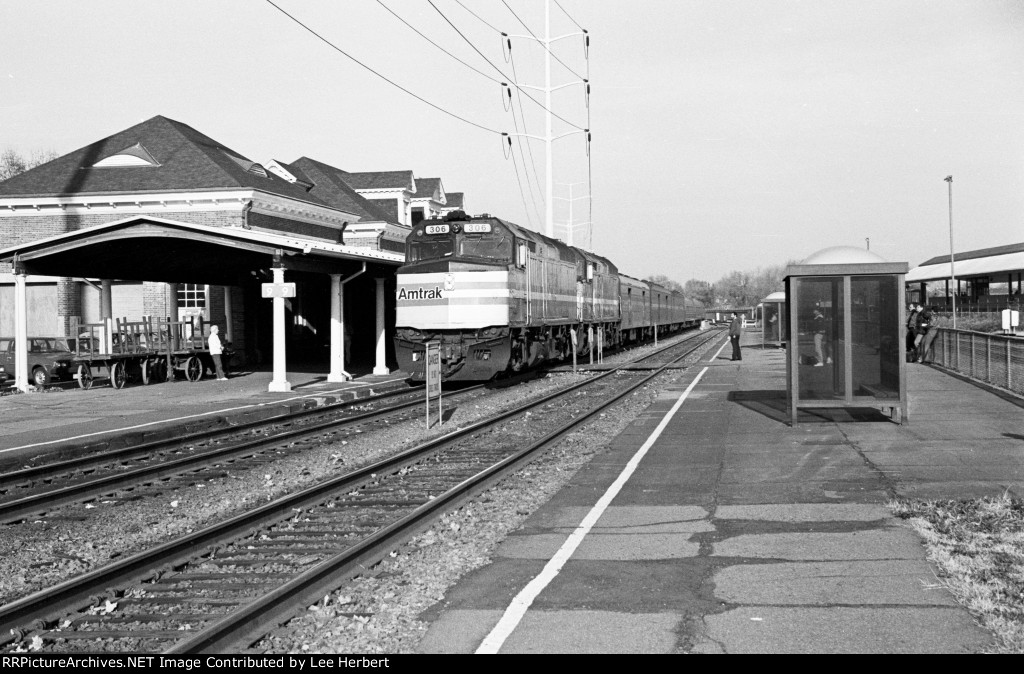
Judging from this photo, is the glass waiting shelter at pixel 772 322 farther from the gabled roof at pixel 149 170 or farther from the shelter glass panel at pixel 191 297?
the shelter glass panel at pixel 191 297

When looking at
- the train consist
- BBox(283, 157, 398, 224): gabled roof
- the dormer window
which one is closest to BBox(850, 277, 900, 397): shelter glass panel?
the train consist

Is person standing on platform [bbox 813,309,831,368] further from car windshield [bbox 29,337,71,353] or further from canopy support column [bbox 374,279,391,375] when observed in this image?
car windshield [bbox 29,337,71,353]

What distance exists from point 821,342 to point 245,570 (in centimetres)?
949

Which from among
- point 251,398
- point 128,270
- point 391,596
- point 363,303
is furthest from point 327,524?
point 363,303

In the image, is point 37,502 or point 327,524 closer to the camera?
point 327,524

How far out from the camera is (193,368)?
26.7 meters

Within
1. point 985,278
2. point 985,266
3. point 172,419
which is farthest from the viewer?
point 985,278

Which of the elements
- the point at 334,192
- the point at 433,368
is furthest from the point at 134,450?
the point at 334,192

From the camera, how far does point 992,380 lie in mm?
17906

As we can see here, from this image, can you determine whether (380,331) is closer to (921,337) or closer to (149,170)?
(149,170)

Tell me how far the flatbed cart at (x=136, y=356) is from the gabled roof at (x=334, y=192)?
50.4 ft
